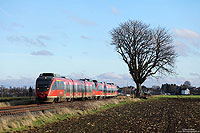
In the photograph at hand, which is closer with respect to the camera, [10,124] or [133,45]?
[10,124]

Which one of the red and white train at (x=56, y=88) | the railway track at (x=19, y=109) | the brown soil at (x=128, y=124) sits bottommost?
the brown soil at (x=128, y=124)

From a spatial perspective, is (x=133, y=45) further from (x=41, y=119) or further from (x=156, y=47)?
(x=41, y=119)

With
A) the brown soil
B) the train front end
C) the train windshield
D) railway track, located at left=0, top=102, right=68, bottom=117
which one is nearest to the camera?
the brown soil

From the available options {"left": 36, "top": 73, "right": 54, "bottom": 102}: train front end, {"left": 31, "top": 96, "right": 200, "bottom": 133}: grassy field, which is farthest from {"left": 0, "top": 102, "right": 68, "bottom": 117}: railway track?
{"left": 36, "top": 73, "right": 54, "bottom": 102}: train front end

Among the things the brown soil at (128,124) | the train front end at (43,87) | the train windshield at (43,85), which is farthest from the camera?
the train windshield at (43,85)

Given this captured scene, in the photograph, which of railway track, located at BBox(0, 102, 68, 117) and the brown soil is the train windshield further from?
the brown soil

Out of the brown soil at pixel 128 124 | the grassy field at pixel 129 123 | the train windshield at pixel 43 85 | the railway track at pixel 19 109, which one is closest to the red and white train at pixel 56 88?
the train windshield at pixel 43 85

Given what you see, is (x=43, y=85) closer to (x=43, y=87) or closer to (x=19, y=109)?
(x=43, y=87)

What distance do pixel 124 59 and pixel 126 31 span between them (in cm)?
605

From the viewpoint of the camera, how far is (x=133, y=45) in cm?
6256

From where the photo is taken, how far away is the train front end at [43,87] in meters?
33.9

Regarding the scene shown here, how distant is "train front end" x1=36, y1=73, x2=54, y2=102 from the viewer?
33875mm

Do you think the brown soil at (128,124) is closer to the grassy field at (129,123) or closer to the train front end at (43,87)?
the grassy field at (129,123)

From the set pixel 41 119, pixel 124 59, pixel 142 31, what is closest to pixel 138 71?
pixel 124 59
